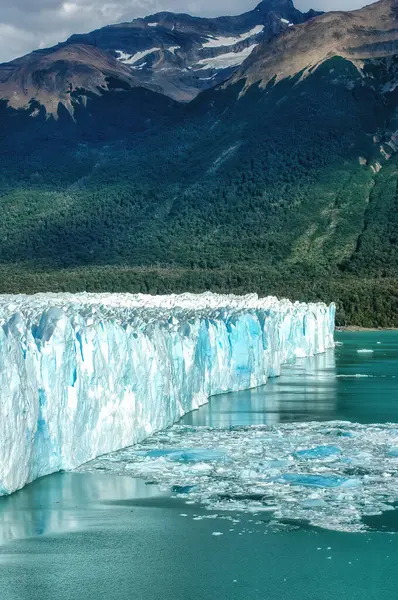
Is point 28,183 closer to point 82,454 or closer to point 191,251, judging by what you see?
point 191,251

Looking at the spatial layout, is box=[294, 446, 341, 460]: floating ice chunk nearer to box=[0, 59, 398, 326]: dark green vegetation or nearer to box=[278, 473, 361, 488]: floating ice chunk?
box=[278, 473, 361, 488]: floating ice chunk

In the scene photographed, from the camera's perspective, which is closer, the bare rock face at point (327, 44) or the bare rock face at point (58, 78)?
the bare rock face at point (327, 44)

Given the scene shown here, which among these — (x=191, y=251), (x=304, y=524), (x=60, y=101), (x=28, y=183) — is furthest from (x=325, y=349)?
(x=60, y=101)

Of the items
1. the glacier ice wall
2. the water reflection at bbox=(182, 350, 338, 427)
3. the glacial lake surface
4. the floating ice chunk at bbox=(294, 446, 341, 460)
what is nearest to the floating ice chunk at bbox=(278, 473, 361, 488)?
the glacial lake surface

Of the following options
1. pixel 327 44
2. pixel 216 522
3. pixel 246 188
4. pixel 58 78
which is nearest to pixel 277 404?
pixel 216 522

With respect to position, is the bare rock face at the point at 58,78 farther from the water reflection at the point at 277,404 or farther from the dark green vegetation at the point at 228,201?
the water reflection at the point at 277,404

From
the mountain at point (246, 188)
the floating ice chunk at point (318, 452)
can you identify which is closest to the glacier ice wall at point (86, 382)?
the floating ice chunk at point (318, 452)

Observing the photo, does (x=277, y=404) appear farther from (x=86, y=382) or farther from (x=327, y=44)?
(x=327, y=44)

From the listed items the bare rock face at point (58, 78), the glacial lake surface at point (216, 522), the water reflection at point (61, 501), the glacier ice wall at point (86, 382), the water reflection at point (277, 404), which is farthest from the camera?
the bare rock face at point (58, 78)
